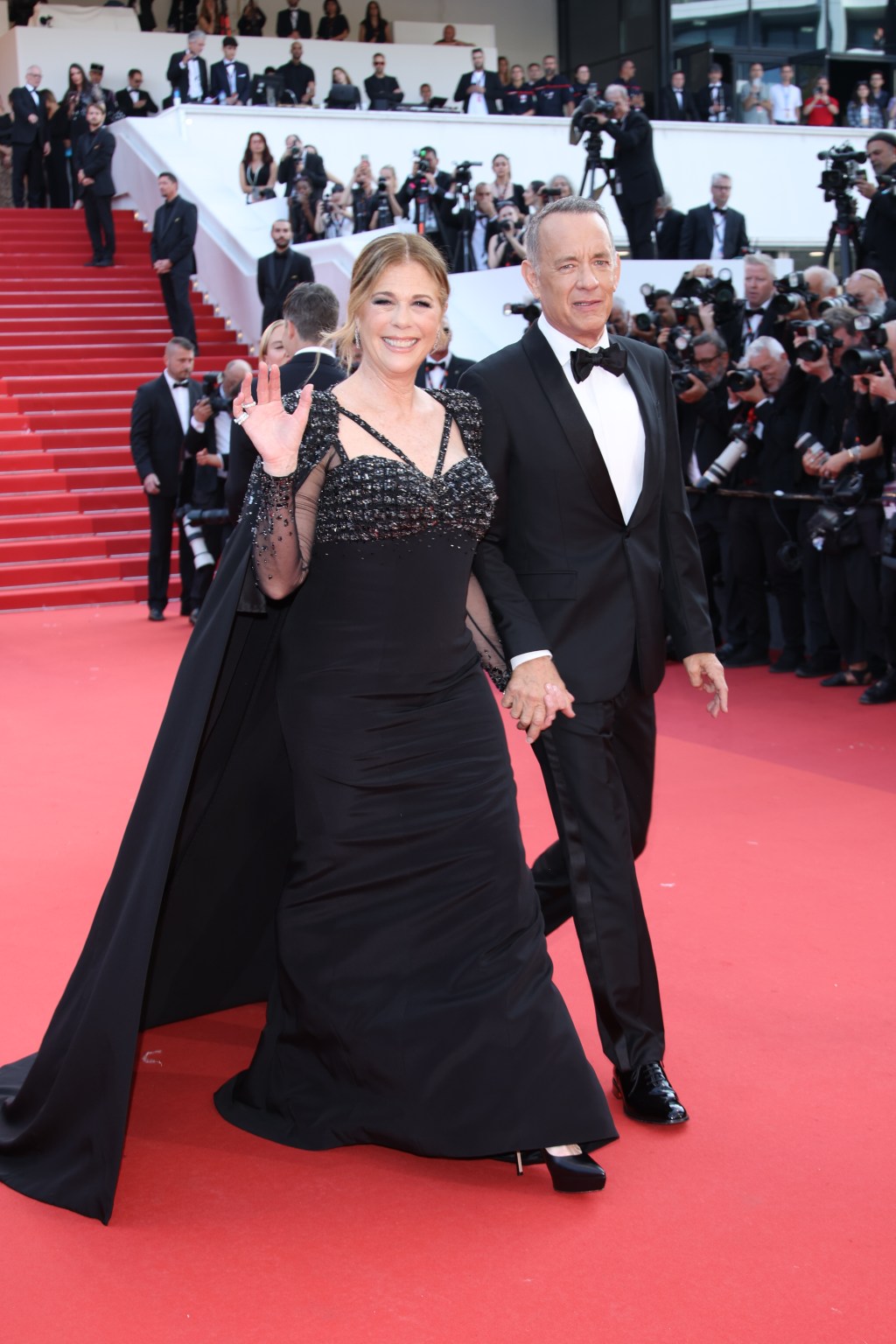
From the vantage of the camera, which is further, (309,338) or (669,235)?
(669,235)

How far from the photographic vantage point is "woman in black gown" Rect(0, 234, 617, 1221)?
2812mm

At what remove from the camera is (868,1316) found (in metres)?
2.35

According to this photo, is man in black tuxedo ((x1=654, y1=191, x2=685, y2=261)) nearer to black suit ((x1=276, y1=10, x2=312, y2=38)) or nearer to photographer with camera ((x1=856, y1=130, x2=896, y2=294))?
photographer with camera ((x1=856, y1=130, x2=896, y2=294))

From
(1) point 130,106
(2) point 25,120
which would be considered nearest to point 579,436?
(2) point 25,120

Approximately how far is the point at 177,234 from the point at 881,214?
8.06m

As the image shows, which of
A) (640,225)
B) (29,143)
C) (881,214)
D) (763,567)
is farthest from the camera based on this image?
(29,143)

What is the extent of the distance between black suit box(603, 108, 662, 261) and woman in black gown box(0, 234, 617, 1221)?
38.6 feet

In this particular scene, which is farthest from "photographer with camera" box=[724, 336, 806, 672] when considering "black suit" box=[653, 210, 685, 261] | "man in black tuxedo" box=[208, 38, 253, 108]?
"man in black tuxedo" box=[208, 38, 253, 108]

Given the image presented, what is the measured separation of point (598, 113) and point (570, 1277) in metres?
11.4

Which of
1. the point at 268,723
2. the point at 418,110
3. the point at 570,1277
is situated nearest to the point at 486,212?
the point at 418,110

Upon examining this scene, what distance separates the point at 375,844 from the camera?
295 cm

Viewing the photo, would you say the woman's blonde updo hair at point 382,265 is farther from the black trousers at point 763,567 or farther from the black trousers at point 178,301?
the black trousers at point 178,301

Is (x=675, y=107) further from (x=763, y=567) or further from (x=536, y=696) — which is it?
(x=536, y=696)

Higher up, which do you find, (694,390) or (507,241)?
(507,241)
